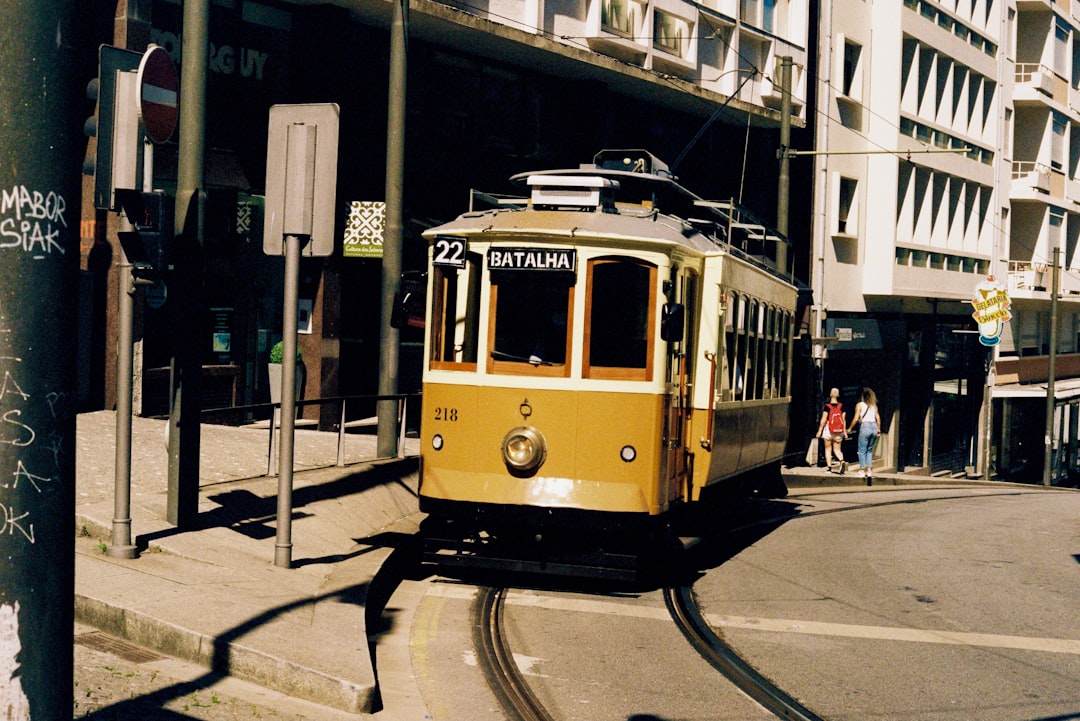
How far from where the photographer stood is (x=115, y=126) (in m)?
8.64

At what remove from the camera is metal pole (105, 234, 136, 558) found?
8.85 metres

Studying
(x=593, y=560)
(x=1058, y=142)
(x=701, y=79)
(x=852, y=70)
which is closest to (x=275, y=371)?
(x=593, y=560)

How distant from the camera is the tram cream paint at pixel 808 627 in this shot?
30.5 feet

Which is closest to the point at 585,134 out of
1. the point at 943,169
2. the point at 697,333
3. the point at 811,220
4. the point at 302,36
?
the point at 302,36

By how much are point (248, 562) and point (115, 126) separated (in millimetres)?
3029

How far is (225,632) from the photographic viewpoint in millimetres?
7062

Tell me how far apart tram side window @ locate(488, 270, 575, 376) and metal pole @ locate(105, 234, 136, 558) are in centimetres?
285

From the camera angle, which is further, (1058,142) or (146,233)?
(1058,142)

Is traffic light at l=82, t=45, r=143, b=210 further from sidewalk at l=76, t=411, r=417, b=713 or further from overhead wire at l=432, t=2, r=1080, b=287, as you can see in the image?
overhead wire at l=432, t=2, r=1080, b=287

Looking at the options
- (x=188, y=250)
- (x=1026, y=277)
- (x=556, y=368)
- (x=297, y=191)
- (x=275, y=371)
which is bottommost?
(x=275, y=371)

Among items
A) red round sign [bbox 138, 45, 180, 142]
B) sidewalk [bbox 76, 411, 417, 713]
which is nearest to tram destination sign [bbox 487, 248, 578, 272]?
sidewalk [bbox 76, 411, 417, 713]

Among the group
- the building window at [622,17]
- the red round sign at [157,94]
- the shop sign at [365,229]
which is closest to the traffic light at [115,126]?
the red round sign at [157,94]

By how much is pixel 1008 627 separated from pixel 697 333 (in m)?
3.44

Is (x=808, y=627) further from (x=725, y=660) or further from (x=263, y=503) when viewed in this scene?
(x=263, y=503)
